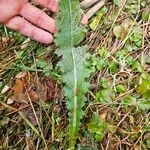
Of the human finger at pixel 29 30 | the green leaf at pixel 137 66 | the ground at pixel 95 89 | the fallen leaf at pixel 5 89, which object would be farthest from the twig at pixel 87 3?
the fallen leaf at pixel 5 89

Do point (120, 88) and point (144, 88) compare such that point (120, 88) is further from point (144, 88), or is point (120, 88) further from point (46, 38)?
point (46, 38)

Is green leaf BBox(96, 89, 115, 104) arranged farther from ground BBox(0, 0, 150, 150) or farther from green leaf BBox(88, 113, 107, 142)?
green leaf BBox(88, 113, 107, 142)

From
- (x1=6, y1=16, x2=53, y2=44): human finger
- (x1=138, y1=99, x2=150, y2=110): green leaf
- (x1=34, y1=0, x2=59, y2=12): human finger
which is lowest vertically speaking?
(x1=138, y1=99, x2=150, y2=110): green leaf

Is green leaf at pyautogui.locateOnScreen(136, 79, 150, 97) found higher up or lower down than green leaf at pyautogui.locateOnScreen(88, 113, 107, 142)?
higher up

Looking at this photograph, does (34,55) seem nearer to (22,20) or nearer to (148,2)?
(22,20)

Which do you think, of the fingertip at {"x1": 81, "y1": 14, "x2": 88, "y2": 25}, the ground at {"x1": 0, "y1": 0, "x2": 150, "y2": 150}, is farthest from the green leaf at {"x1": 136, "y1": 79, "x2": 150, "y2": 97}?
the fingertip at {"x1": 81, "y1": 14, "x2": 88, "y2": 25}

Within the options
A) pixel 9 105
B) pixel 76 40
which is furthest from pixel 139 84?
pixel 9 105
